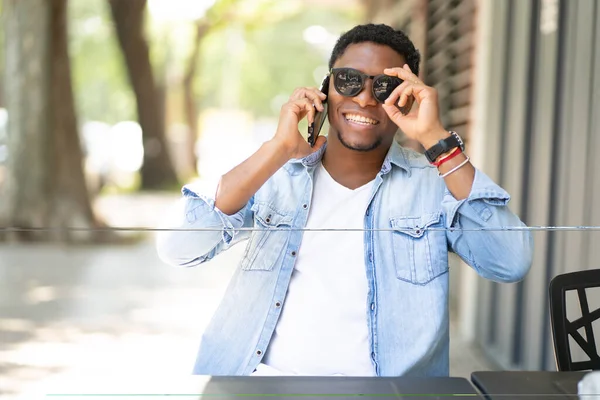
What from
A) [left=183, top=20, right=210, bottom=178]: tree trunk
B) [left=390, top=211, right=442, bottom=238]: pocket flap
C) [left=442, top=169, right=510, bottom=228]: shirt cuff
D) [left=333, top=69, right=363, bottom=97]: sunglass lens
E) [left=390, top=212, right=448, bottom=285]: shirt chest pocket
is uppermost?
[left=183, top=20, right=210, bottom=178]: tree trunk

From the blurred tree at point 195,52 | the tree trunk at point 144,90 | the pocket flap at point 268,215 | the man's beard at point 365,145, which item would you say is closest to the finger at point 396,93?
the man's beard at point 365,145

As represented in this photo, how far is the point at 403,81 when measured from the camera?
1828 millimetres

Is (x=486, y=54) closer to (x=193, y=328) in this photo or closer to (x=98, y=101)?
(x=193, y=328)

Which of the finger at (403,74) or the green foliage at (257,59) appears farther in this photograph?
the green foliage at (257,59)

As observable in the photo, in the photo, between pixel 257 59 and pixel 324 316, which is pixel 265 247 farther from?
pixel 257 59

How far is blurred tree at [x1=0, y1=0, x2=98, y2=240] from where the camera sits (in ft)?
24.5

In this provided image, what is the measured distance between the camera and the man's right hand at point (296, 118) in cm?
183

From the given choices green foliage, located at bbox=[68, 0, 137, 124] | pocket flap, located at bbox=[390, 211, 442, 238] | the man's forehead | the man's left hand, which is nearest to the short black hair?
the man's forehead

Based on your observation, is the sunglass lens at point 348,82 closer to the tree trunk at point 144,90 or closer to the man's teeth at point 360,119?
the man's teeth at point 360,119

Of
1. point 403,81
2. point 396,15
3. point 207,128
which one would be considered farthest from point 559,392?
→ point 207,128

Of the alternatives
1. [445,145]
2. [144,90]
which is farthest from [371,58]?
[144,90]

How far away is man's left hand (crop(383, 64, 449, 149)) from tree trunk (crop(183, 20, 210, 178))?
13.6m

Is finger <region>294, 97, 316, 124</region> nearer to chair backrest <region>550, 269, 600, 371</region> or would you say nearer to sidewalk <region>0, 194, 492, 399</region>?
sidewalk <region>0, 194, 492, 399</region>

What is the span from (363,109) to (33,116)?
6290 millimetres
